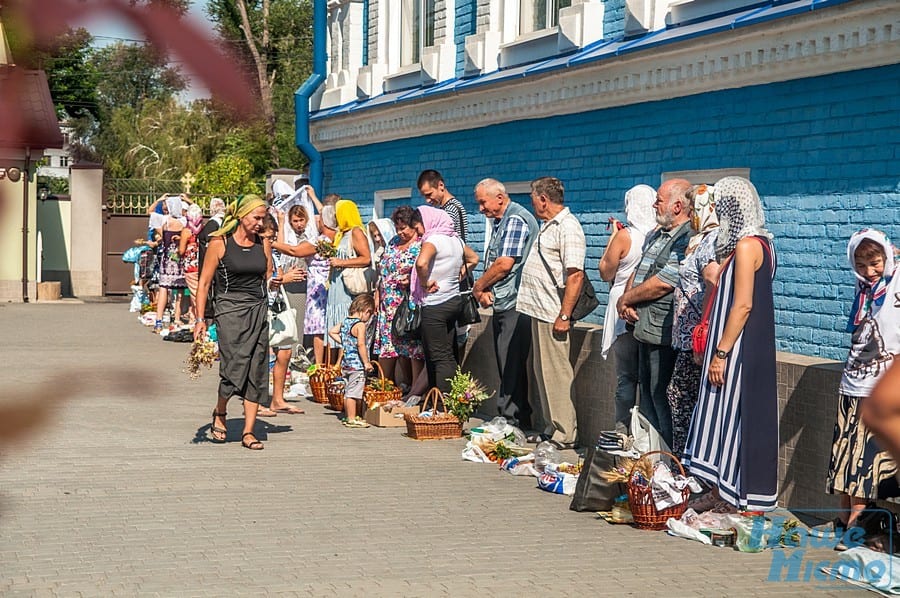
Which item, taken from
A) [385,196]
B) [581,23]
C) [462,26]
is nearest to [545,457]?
[581,23]

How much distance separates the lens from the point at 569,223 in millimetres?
9867

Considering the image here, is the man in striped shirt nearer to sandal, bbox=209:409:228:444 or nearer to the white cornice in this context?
the white cornice

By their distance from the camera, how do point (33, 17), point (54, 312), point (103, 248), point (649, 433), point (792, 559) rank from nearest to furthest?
point (33, 17) → point (792, 559) → point (649, 433) → point (54, 312) → point (103, 248)

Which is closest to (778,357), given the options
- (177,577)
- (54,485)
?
(177,577)

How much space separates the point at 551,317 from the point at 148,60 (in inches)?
360

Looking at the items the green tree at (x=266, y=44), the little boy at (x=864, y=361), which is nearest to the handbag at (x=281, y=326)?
the little boy at (x=864, y=361)

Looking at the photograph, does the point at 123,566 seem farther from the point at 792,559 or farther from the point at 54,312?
the point at 54,312

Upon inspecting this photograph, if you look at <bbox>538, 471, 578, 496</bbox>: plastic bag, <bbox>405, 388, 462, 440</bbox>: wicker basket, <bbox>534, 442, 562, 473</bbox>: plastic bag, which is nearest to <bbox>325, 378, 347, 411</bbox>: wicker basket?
<bbox>405, 388, 462, 440</bbox>: wicker basket

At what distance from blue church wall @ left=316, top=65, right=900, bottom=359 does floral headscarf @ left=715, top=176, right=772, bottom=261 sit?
1146 mm

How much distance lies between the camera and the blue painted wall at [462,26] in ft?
48.9

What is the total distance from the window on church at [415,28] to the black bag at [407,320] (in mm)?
6129

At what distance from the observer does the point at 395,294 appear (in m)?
11.5

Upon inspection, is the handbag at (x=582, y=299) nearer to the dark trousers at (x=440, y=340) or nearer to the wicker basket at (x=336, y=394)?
the dark trousers at (x=440, y=340)

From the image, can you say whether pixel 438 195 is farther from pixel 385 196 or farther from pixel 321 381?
pixel 385 196
